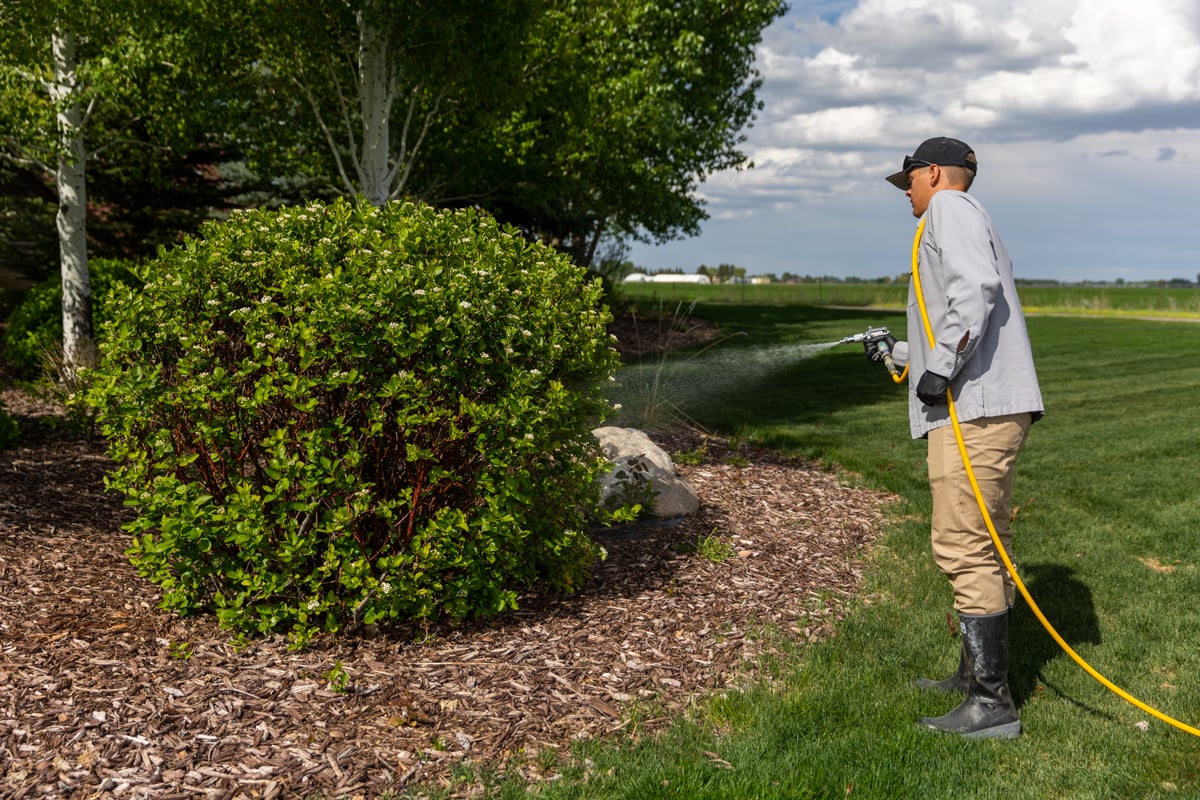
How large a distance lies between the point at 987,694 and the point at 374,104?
10444 millimetres

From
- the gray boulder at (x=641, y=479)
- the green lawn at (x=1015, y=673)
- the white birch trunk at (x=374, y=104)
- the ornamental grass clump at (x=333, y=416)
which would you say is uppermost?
the white birch trunk at (x=374, y=104)

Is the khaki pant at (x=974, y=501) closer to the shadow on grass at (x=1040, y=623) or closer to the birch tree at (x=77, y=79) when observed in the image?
the shadow on grass at (x=1040, y=623)

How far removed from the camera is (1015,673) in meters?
4.97

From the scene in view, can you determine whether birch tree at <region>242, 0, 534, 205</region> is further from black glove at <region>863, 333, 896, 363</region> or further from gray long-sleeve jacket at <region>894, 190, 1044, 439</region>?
gray long-sleeve jacket at <region>894, 190, 1044, 439</region>

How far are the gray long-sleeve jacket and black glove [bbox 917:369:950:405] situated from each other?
0.13 feet

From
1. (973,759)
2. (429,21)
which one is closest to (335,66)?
(429,21)

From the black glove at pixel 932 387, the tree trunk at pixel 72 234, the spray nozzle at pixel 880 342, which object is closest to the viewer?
the black glove at pixel 932 387

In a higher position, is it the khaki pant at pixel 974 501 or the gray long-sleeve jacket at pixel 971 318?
the gray long-sleeve jacket at pixel 971 318

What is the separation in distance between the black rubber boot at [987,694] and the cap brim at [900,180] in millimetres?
1996

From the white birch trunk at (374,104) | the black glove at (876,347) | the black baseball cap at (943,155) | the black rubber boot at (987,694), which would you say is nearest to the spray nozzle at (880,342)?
the black glove at (876,347)

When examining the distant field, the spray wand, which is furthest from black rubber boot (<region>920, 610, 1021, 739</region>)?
the distant field

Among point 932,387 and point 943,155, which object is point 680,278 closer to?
point 943,155

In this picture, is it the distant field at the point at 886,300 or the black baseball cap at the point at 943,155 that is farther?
the distant field at the point at 886,300

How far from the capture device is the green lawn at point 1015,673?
12.7ft
